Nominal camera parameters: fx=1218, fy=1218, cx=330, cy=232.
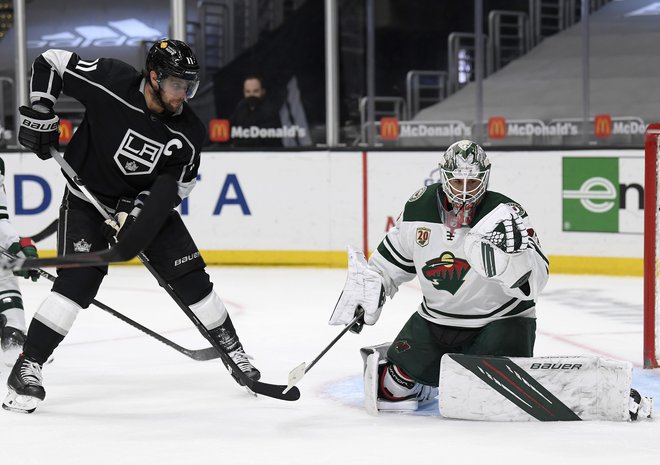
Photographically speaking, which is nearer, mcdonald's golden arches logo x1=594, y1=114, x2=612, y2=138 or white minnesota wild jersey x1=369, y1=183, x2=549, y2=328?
white minnesota wild jersey x1=369, y1=183, x2=549, y2=328

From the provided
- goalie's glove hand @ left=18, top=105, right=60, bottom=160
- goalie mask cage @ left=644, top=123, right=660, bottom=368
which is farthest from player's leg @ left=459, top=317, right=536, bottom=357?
goalie's glove hand @ left=18, top=105, right=60, bottom=160

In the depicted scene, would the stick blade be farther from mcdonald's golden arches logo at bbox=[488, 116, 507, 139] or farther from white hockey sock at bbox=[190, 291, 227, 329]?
mcdonald's golden arches logo at bbox=[488, 116, 507, 139]

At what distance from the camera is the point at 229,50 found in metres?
7.28

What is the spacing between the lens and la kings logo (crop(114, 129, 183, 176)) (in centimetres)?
335

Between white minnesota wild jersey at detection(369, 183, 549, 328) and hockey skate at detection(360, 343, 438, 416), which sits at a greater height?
white minnesota wild jersey at detection(369, 183, 549, 328)

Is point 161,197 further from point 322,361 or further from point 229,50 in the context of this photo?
point 229,50

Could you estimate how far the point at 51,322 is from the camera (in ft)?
10.6

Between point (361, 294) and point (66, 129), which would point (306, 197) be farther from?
point (361, 294)

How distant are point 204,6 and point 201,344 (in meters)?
3.34

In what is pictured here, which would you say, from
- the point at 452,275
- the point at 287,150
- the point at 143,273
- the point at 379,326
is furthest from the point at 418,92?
the point at 452,275

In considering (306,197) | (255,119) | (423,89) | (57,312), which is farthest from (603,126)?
(57,312)

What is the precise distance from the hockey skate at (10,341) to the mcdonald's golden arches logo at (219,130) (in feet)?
10.9

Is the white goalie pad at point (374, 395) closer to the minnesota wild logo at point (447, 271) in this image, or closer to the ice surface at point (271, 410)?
the ice surface at point (271, 410)

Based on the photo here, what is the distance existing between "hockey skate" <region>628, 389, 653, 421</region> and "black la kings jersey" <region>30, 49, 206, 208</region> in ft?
4.47
